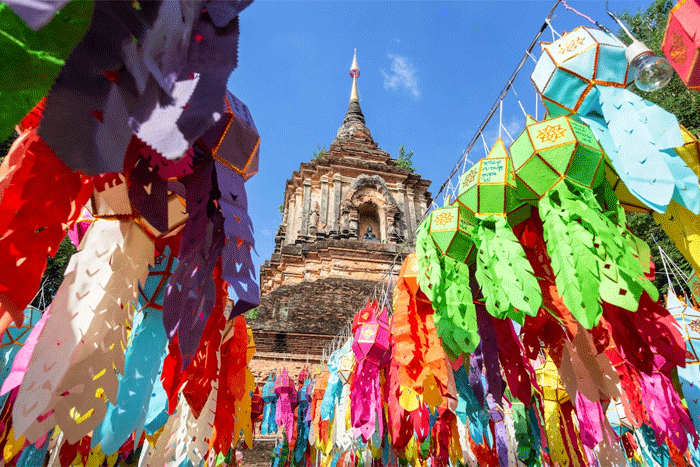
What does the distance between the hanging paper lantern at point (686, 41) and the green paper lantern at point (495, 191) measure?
875mm

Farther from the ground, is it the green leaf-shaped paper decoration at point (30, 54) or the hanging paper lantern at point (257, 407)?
the hanging paper lantern at point (257, 407)

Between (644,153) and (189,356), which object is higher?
(644,153)

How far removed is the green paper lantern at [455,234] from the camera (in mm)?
2553

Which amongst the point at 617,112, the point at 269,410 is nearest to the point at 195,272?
the point at 617,112

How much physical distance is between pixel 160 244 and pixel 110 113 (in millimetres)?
839

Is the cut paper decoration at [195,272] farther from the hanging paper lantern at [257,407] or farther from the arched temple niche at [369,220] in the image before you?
the arched temple niche at [369,220]

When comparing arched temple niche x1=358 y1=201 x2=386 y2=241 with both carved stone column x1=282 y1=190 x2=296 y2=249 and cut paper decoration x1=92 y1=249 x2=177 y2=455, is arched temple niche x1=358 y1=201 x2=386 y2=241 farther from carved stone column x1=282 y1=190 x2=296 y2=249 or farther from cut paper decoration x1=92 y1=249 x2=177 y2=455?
cut paper decoration x1=92 y1=249 x2=177 y2=455

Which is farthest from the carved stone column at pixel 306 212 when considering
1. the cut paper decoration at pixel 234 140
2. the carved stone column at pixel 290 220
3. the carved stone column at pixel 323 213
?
the cut paper decoration at pixel 234 140

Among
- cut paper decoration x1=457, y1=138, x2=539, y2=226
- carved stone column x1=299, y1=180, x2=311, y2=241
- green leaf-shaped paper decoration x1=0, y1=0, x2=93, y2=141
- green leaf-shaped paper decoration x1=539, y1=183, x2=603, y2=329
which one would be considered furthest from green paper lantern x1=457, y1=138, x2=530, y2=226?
carved stone column x1=299, y1=180, x2=311, y2=241

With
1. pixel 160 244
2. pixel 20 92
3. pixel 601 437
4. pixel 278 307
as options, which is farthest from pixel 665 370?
pixel 278 307

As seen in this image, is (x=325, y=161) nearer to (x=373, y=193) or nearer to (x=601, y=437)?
(x=373, y=193)

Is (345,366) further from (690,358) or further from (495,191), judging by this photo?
(690,358)

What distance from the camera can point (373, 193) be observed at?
43.8 ft

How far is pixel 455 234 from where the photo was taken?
2547 millimetres
